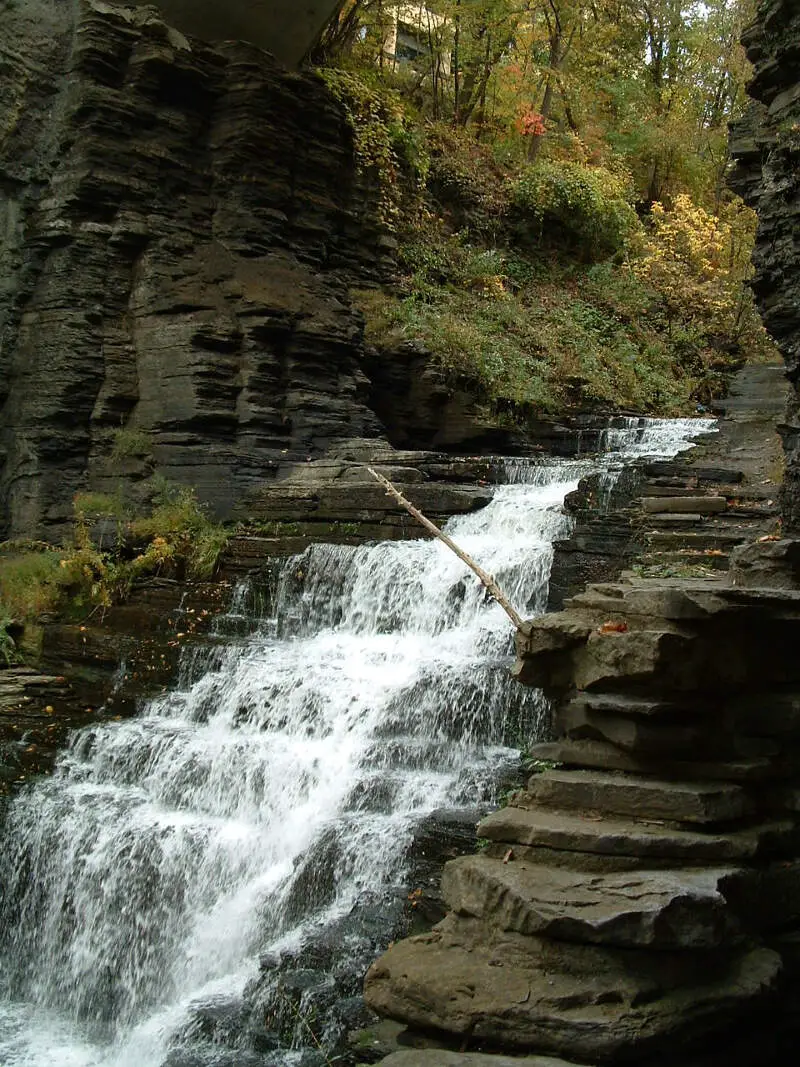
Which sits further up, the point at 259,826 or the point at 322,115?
the point at 322,115

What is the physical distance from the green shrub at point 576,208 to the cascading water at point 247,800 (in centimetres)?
1154

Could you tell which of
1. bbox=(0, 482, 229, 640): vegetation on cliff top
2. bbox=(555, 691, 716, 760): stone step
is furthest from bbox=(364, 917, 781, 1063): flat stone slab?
bbox=(0, 482, 229, 640): vegetation on cliff top

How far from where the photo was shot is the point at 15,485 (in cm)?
1329

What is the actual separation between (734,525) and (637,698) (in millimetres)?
3878

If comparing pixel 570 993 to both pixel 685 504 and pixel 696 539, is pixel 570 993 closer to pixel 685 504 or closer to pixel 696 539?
pixel 696 539

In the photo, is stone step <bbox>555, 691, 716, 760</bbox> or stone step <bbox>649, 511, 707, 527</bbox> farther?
stone step <bbox>649, 511, 707, 527</bbox>

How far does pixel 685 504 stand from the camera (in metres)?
9.11

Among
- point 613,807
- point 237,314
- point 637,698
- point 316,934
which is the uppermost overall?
point 237,314

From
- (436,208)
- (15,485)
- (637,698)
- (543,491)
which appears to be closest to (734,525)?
(543,491)

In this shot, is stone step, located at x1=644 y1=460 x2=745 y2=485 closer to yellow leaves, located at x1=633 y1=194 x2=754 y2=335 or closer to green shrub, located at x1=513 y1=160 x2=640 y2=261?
yellow leaves, located at x1=633 y1=194 x2=754 y2=335

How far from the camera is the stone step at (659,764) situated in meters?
5.04

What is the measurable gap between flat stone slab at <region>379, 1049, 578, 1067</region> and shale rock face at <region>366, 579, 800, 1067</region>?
78 millimetres

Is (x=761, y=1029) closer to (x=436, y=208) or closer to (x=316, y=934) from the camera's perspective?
(x=316, y=934)

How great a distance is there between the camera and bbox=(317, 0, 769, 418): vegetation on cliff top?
16.0 meters
